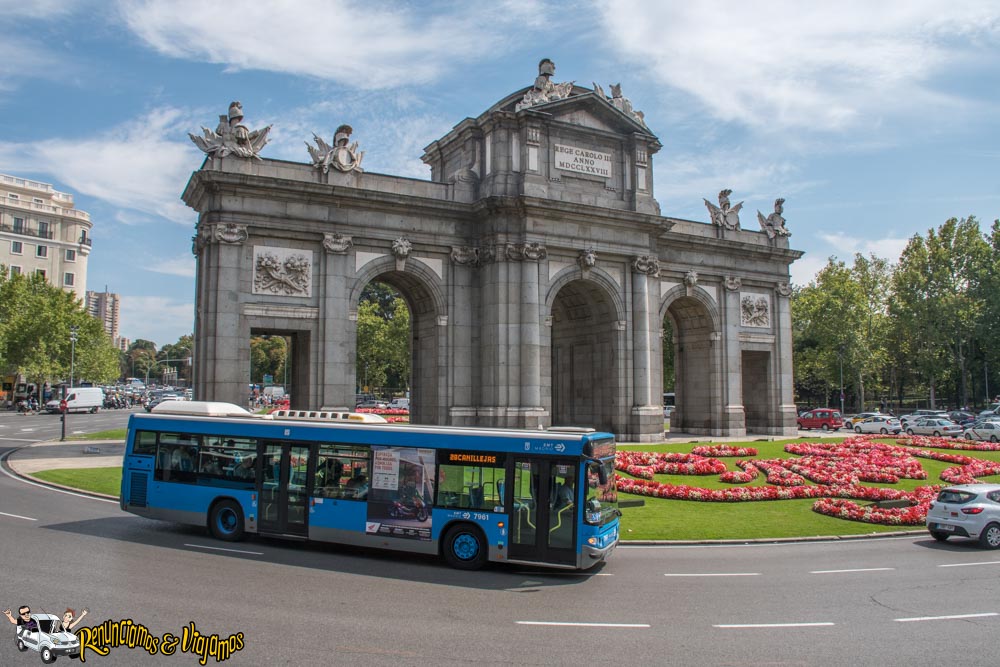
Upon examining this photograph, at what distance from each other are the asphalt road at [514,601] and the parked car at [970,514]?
602 mm

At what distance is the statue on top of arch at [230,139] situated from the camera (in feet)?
109

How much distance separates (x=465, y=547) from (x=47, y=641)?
826 centimetres

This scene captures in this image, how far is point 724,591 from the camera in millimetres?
13922

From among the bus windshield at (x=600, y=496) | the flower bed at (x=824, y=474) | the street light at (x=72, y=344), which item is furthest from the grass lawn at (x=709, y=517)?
the street light at (x=72, y=344)

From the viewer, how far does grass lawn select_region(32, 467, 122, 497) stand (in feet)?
82.8

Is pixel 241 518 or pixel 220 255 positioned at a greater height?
pixel 220 255

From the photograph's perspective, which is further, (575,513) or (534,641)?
(575,513)

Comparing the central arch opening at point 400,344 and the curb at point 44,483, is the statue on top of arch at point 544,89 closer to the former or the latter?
the central arch opening at point 400,344

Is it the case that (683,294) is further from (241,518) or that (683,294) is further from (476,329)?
(241,518)

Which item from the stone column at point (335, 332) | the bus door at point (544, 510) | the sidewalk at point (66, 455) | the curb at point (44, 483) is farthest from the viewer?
the stone column at point (335, 332)

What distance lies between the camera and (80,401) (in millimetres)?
79812

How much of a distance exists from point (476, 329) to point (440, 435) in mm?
22228

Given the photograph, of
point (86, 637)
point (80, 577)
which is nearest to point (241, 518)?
point (80, 577)

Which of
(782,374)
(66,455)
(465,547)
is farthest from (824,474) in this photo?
(66,455)
